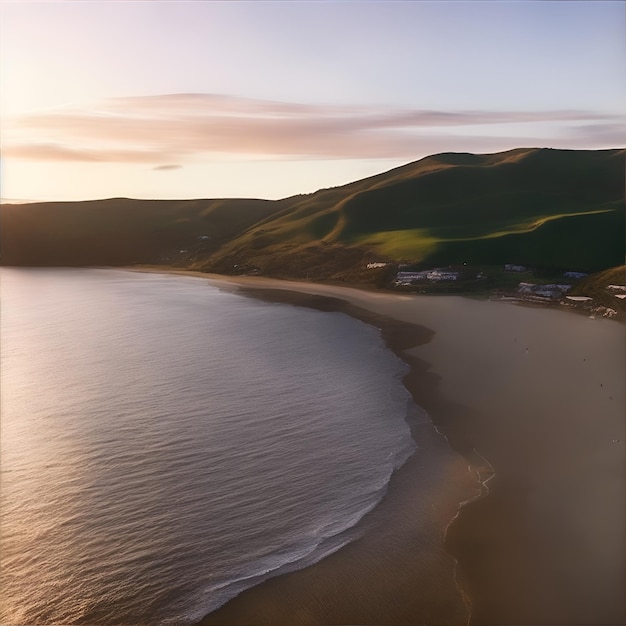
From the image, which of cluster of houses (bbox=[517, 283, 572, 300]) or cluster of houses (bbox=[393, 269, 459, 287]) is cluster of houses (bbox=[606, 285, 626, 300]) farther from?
cluster of houses (bbox=[393, 269, 459, 287])

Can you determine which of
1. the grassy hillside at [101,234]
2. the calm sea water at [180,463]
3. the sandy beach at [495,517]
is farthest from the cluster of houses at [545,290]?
the grassy hillside at [101,234]

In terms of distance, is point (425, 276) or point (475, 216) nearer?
point (425, 276)

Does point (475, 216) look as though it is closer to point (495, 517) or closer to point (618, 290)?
point (618, 290)

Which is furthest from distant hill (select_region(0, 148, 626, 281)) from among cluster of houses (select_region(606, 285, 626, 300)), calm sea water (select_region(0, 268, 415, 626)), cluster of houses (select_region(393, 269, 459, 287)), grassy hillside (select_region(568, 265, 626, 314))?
calm sea water (select_region(0, 268, 415, 626))

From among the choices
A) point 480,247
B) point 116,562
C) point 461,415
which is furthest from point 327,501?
point 480,247

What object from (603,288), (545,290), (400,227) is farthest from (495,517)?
(400,227)

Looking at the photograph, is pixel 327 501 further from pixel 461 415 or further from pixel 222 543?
pixel 461 415

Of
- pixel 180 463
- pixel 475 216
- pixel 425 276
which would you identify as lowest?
pixel 180 463
